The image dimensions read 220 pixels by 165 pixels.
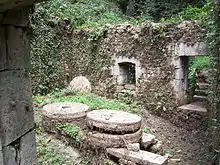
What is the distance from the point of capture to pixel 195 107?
295 inches

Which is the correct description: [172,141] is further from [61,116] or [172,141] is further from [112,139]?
[61,116]

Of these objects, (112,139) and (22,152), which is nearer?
(22,152)

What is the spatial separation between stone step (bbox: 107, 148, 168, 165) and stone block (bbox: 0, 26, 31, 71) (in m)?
2.92

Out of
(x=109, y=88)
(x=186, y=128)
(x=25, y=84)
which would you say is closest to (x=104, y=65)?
(x=109, y=88)

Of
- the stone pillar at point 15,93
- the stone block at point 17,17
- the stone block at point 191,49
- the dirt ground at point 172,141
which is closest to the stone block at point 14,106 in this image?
the stone pillar at point 15,93

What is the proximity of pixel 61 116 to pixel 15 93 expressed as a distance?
3748mm

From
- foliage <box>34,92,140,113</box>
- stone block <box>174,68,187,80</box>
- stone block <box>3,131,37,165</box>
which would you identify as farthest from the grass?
stone block <box>3,131,37,165</box>

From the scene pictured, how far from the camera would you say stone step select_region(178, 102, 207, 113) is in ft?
23.7

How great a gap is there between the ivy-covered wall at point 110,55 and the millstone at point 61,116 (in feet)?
8.59

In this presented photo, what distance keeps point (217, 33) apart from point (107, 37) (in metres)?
4.87

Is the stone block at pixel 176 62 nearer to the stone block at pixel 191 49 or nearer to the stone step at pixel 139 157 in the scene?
the stone block at pixel 191 49

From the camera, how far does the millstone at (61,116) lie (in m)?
5.99

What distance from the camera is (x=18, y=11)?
228 centimetres

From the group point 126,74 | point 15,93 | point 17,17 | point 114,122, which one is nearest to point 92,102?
point 126,74
